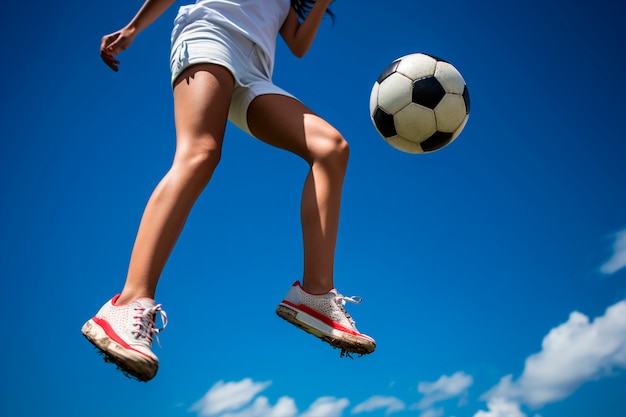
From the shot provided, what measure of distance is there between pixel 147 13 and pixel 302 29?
1.02m

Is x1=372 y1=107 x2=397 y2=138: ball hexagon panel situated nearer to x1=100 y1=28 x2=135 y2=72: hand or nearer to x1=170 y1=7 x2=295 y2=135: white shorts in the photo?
x1=170 y1=7 x2=295 y2=135: white shorts

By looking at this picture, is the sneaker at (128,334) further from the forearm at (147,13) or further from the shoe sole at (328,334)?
the forearm at (147,13)

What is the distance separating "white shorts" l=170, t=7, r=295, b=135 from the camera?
302cm

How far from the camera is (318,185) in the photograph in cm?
298

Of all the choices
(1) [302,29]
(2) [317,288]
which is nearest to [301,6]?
(1) [302,29]

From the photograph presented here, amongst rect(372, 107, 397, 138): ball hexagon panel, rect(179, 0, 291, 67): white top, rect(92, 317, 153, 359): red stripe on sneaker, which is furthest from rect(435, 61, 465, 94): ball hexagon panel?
rect(92, 317, 153, 359): red stripe on sneaker

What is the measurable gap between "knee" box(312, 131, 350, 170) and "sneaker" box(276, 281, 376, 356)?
70cm

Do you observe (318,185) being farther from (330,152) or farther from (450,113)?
(450,113)

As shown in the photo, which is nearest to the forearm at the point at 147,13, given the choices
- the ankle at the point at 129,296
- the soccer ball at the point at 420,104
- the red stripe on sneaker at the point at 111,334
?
the ankle at the point at 129,296

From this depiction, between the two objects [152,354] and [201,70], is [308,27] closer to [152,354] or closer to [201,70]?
[201,70]

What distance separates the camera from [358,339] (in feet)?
9.35

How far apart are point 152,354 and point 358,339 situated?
1.06 meters

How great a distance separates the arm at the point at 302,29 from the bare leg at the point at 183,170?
0.82 meters

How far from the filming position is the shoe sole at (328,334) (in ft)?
9.36
